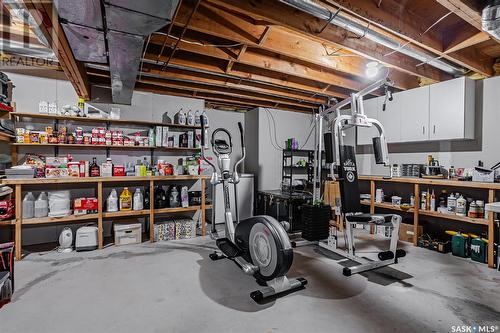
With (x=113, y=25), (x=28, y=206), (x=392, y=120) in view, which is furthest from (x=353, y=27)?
(x=28, y=206)

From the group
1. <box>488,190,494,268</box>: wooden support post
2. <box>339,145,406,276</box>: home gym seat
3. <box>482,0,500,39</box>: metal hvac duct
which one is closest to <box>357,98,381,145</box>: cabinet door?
<box>339,145,406,276</box>: home gym seat

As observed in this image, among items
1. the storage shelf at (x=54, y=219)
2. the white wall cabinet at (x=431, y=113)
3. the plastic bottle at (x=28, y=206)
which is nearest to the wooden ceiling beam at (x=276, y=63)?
the white wall cabinet at (x=431, y=113)

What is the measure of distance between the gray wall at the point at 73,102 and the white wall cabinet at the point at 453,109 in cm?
394

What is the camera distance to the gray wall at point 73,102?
3.59 metres

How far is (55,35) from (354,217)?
3.42 m

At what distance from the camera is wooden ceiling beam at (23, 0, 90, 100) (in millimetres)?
1746

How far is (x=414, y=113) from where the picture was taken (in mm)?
4148

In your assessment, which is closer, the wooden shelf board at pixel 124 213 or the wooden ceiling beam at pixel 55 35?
the wooden ceiling beam at pixel 55 35

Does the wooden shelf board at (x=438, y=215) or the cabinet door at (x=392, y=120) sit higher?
the cabinet door at (x=392, y=120)

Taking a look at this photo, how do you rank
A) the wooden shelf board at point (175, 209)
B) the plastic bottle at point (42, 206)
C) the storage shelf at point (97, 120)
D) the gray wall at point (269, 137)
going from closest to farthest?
1. the plastic bottle at point (42, 206)
2. the storage shelf at point (97, 120)
3. the wooden shelf board at point (175, 209)
4. the gray wall at point (269, 137)

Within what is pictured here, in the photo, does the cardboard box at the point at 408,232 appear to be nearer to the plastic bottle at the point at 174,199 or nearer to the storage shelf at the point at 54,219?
the plastic bottle at the point at 174,199

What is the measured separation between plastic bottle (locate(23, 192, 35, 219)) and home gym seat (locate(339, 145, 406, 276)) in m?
4.00

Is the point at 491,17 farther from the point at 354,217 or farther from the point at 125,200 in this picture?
the point at 125,200

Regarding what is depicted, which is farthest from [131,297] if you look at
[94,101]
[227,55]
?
[94,101]
